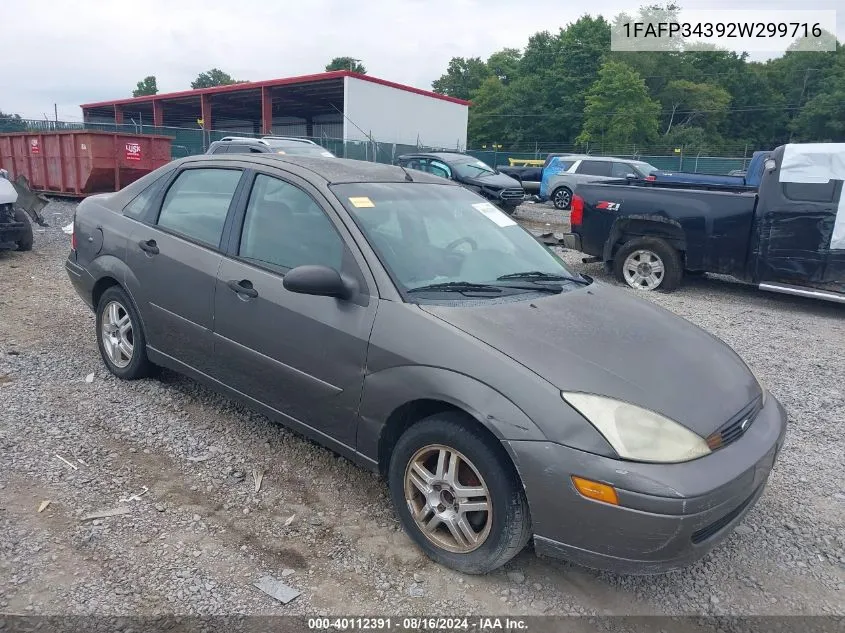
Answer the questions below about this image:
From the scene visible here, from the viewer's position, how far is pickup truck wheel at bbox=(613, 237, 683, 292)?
8.62 m

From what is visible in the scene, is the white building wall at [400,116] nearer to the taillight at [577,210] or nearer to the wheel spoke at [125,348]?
the taillight at [577,210]

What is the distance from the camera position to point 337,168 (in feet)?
12.6

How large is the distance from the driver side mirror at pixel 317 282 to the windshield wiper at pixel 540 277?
85cm

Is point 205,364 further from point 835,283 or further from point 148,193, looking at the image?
point 835,283

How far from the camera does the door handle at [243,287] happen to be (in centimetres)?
352

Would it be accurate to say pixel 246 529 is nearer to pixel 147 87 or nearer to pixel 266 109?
pixel 266 109

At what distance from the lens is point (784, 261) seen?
7.71 metres

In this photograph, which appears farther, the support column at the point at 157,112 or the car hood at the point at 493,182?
the support column at the point at 157,112

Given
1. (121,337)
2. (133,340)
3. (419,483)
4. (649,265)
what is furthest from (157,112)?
(419,483)

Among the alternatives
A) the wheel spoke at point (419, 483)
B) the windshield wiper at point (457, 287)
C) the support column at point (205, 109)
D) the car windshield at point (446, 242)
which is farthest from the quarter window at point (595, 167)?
the support column at point (205, 109)

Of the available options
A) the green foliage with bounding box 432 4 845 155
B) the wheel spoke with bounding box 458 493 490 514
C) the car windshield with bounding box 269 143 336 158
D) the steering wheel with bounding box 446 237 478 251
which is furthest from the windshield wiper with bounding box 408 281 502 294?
the green foliage with bounding box 432 4 845 155

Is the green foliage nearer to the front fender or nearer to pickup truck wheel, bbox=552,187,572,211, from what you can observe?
pickup truck wheel, bbox=552,187,572,211

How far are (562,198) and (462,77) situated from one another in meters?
68.8

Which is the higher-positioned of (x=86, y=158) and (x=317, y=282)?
(x=86, y=158)
